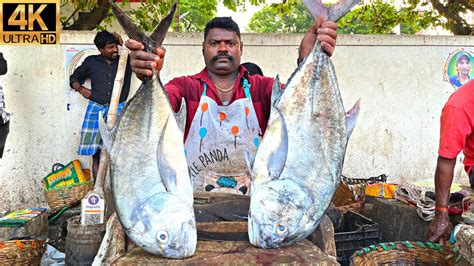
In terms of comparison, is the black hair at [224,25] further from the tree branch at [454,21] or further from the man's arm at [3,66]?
the tree branch at [454,21]

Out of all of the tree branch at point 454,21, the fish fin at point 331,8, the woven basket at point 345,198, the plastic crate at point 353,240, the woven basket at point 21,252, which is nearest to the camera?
the fish fin at point 331,8

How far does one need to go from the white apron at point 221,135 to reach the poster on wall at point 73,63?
140 inches

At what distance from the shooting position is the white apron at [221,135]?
2.75 metres

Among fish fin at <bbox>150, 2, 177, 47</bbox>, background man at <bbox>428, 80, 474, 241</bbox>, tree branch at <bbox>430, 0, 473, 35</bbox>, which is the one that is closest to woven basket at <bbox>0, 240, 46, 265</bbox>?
fish fin at <bbox>150, 2, 177, 47</bbox>

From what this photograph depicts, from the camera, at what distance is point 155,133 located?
2.09 meters

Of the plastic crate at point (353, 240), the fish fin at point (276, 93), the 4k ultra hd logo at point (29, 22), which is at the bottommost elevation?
the plastic crate at point (353, 240)

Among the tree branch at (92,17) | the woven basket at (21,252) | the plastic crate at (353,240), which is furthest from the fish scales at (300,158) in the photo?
the tree branch at (92,17)

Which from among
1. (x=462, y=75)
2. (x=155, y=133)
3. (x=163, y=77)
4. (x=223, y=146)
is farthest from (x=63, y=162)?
(x=462, y=75)

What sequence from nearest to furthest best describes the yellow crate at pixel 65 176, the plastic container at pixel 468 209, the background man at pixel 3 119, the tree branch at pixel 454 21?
the plastic container at pixel 468 209 < the background man at pixel 3 119 < the yellow crate at pixel 65 176 < the tree branch at pixel 454 21

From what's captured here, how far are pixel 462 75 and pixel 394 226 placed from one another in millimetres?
3482

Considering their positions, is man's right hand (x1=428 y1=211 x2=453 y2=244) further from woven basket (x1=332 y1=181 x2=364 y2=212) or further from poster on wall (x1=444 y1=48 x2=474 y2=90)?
poster on wall (x1=444 y1=48 x2=474 y2=90)

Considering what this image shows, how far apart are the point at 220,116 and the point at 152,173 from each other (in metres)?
0.84

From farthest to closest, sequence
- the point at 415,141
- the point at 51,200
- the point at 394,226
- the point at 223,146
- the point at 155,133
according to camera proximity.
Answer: the point at 415,141 → the point at 51,200 → the point at 394,226 → the point at 223,146 → the point at 155,133

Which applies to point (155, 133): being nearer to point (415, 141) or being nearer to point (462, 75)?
point (415, 141)
